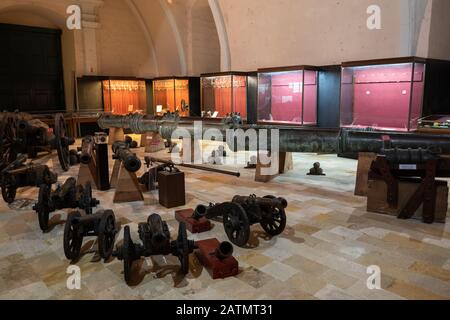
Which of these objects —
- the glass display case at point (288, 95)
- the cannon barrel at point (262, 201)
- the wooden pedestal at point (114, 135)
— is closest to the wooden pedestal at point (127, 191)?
the cannon barrel at point (262, 201)

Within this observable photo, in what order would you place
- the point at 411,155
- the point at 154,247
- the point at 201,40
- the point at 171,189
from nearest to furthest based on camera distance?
the point at 154,247 < the point at 411,155 < the point at 171,189 < the point at 201,40

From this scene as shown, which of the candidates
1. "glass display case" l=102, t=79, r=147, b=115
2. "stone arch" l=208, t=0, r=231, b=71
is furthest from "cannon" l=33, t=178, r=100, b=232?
"glass display case" l=102, t=79, r=147, b=115

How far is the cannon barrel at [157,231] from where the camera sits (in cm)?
304

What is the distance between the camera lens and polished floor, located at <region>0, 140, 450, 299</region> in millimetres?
2945

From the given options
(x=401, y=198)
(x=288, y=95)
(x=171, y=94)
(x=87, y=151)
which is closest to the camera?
(x=401, y=198)

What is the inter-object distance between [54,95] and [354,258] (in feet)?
49.1

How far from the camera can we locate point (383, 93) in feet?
28.3

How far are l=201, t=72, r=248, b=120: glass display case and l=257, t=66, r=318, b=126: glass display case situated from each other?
0.99 metres

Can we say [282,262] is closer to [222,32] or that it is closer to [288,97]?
[288,97]

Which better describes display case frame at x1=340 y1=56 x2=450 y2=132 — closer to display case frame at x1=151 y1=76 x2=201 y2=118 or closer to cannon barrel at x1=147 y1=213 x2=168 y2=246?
cannon barrel at x1=147 y1=213 x2=168 y2=246

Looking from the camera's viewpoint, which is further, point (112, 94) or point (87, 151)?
point (112, 94)

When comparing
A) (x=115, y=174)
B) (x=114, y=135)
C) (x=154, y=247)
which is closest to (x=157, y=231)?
(x=154, y=247)

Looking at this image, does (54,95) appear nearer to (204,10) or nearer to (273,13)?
(204,10)

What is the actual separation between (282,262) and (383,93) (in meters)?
6.42
